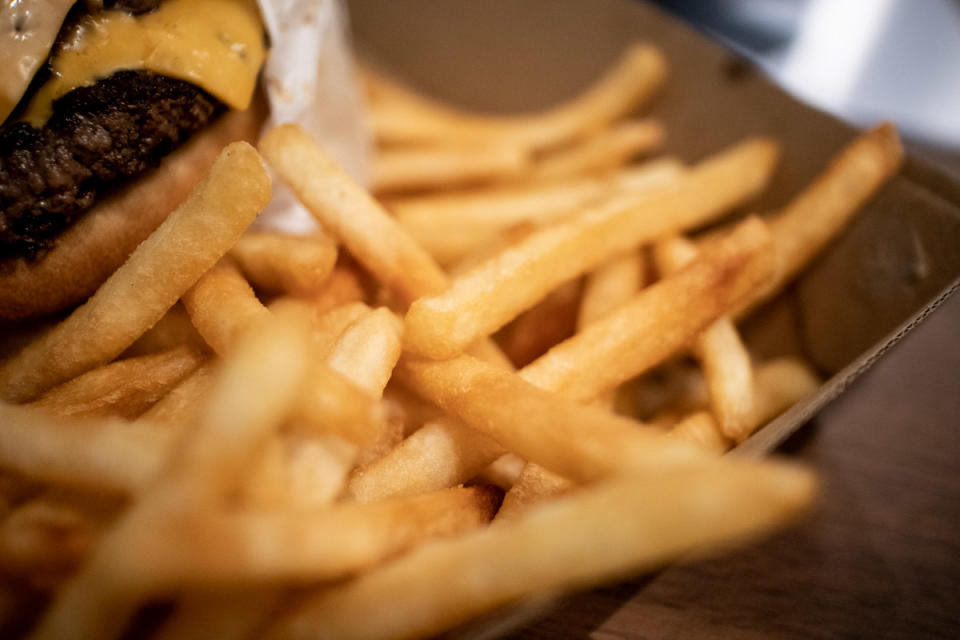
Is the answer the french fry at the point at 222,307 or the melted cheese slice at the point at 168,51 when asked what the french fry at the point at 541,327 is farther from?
the melted cheese slice at the point at 168,51

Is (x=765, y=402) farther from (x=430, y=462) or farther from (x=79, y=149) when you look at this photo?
(x=79, y=149)

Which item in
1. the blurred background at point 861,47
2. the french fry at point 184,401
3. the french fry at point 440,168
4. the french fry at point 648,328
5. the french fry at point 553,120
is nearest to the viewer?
the french fry at point 184,401

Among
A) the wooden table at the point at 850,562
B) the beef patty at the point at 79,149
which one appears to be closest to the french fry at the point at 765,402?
the wooden table at the point at 850,562

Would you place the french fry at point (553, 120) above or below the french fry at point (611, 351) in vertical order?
above

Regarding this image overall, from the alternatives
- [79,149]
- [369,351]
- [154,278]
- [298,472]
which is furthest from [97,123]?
[298,472]

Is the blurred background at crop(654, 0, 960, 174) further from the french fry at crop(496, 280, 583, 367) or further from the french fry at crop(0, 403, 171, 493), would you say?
the french fry at crop(0, 403, 171, 493)

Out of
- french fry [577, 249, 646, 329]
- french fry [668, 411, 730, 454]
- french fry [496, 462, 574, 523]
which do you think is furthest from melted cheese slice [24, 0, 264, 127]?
french fry [668, 411, 730, 454]

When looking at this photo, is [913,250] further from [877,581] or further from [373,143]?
[373,143]
